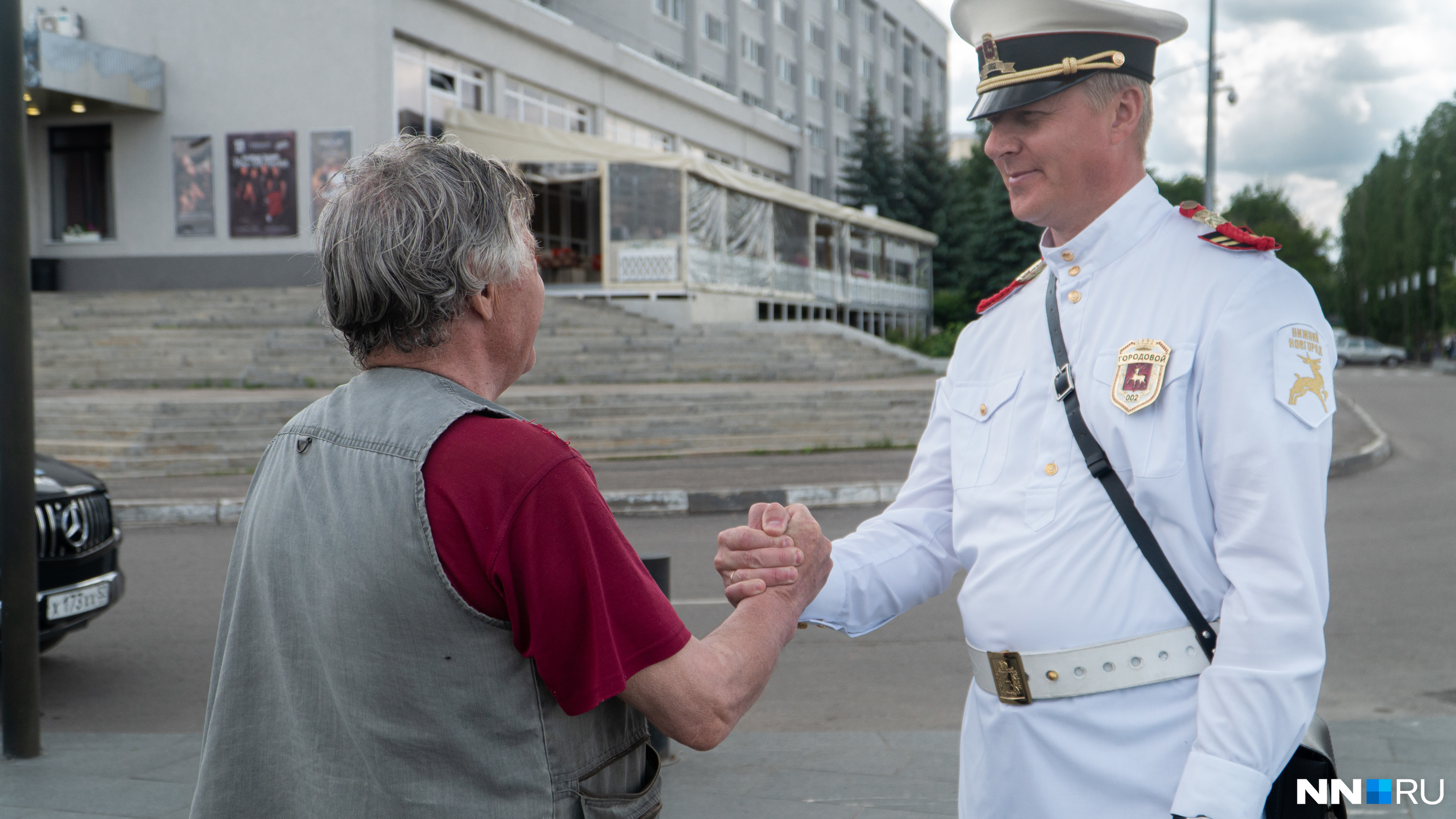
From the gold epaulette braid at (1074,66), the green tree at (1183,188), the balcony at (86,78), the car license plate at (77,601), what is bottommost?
the car license plate at (77,601)

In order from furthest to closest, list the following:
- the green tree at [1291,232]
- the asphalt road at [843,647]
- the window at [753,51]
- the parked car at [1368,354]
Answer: the green tree at [1291,232], the parked car at [1368,354], the window at [753,51], the asphalt road at [843,647]

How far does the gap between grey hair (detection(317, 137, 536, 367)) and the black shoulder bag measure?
978 millimetres

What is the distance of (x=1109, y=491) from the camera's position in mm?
1842

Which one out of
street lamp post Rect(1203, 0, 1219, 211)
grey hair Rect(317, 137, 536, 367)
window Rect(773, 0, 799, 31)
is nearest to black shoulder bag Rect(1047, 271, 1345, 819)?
grey hair Rect(317, 137, 536, 367)

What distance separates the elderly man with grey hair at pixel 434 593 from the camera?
58.7 inches

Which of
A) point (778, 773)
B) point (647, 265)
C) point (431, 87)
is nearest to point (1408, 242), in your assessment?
point (647, 265)

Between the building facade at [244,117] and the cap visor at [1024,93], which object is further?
the building facade at [244,117]

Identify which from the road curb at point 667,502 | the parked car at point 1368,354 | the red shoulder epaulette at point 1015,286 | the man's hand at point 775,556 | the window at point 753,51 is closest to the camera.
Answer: the man's hand at point 775,556

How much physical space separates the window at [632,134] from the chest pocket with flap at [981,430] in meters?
32.2

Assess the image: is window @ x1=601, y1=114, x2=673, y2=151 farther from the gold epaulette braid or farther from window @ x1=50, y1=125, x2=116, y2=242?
the gold epaulette braid

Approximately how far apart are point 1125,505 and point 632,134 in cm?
3594

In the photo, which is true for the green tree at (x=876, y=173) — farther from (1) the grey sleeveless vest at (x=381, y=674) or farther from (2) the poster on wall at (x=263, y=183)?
(1) the grey sleeveless vest at (x=381, y=674)

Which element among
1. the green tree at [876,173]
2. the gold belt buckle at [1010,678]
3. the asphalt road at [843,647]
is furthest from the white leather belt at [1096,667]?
the green tree at [876,173]

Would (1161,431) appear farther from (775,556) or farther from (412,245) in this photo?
(412,245)
